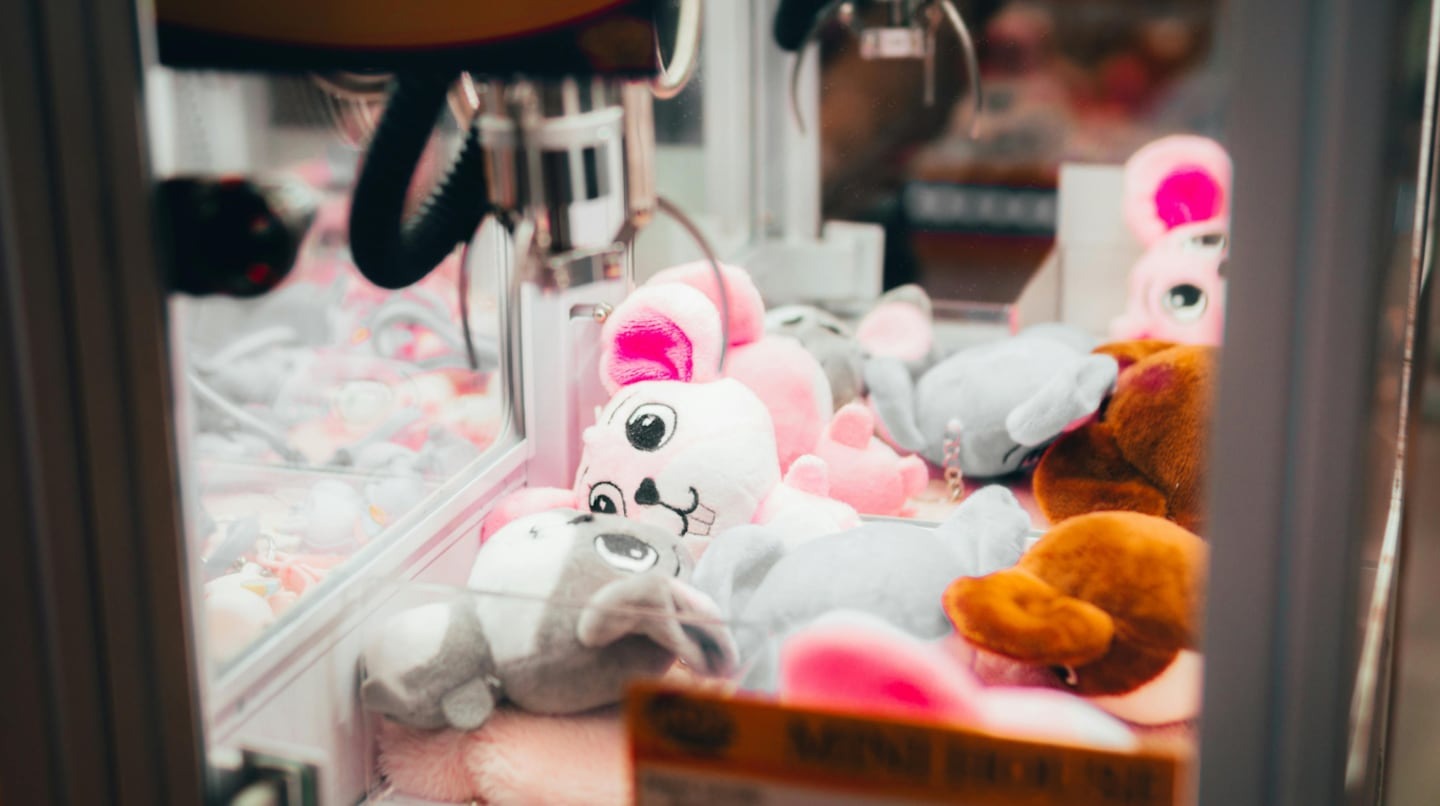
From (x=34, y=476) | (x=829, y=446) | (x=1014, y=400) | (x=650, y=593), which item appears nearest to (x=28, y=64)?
(x=34, y=476)

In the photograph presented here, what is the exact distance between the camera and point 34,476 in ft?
2.16

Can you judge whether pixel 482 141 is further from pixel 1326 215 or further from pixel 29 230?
pixel 1326 215

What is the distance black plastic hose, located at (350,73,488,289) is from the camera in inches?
28.4

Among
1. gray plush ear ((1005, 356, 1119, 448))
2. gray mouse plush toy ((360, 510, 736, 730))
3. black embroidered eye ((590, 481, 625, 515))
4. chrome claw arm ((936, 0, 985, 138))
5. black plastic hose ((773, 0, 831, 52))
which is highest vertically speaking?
black plastic hose ((773, 0, 831, 52))

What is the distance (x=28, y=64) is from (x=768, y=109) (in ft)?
3.52

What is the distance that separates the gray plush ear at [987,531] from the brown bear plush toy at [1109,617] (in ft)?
0.35

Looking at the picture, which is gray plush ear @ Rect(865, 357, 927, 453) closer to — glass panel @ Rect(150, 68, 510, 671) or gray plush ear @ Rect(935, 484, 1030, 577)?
gray plush ear @ Rect(935, 484, 1030, 577)

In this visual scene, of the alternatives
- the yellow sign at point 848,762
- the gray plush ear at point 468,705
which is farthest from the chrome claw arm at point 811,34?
the yellow sign at point 848,762

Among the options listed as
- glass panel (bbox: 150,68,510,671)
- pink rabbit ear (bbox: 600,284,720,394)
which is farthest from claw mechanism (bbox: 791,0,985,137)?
glass panel (bbox: 150,68,510,671)

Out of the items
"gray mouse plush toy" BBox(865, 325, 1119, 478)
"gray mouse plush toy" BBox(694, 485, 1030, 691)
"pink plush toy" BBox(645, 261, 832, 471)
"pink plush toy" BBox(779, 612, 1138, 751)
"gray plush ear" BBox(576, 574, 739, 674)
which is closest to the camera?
"pink plush toy" BBox(779, 612, 1138, 751)

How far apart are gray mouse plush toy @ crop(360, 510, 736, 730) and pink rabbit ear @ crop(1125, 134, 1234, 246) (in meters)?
0.68

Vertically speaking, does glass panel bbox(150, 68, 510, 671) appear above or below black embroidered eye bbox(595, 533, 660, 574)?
above

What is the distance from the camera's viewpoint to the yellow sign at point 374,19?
661 mm

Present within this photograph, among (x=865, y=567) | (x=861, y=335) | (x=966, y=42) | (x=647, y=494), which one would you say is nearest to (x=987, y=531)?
(x=865, y=567)
